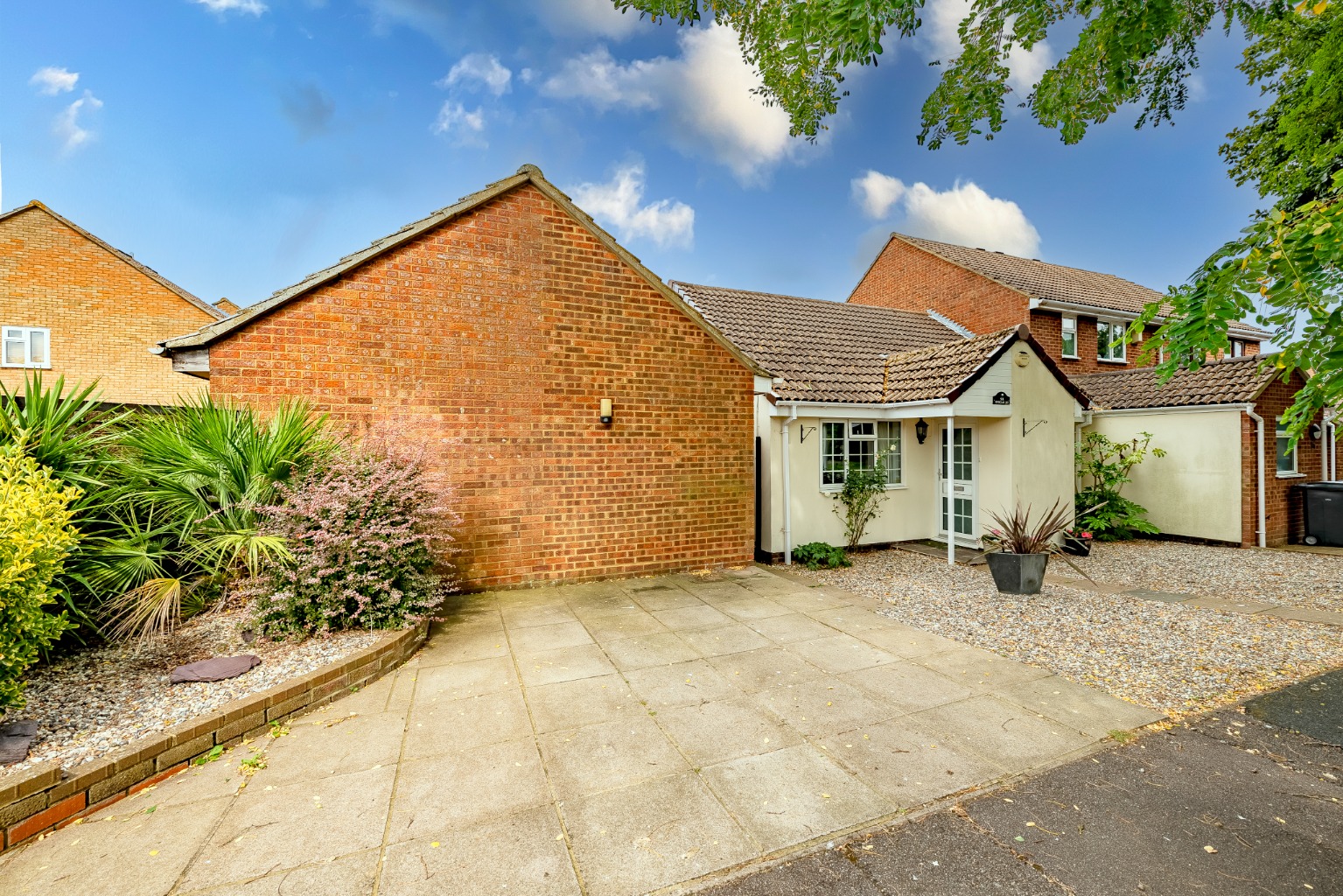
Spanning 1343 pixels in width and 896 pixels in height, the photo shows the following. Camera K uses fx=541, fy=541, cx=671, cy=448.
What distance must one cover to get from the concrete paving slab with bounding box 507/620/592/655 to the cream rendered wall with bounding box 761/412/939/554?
4.54m

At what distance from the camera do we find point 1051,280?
17.7 meters

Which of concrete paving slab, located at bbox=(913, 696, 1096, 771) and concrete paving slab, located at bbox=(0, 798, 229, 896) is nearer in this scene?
concrete paving slab, located at bbox=(0, 798, 229, 896)

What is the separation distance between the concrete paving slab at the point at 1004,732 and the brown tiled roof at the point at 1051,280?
1469cm

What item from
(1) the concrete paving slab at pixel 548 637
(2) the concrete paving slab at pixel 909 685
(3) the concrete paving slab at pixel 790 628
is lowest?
(2) the concrete paving slab at pixel 909 685

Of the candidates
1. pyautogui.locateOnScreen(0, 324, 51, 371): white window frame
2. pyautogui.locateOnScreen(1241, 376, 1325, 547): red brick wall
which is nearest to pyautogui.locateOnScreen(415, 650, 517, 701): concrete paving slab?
pyautogui.locateOnScreen(1241, 376, 1325, 547): red brick wall

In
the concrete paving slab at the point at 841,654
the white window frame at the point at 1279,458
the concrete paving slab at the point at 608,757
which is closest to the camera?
the concrete paving slab at the point at 608,757

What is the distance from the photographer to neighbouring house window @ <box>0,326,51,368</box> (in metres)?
16.3

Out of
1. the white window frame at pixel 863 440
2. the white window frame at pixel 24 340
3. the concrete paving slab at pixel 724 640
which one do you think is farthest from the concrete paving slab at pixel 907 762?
the white window frame at pixel 24 340

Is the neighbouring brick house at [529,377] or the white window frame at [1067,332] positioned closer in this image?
the neighbouring brick house at [529,377]

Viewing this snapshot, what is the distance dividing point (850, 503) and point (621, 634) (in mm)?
5865

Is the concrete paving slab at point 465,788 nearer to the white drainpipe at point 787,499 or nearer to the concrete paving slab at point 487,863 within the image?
the concrete paving slab at point 487,863

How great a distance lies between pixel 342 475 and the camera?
5000 millimetres

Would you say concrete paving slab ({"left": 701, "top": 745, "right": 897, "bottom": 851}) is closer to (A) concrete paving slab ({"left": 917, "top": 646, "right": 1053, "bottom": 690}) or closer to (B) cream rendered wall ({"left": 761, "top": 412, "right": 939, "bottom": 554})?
(A) concrete paving slab ({"left": 917, "top": 646, "right": 1053, "bottom": 690})

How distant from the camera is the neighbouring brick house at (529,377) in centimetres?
634
